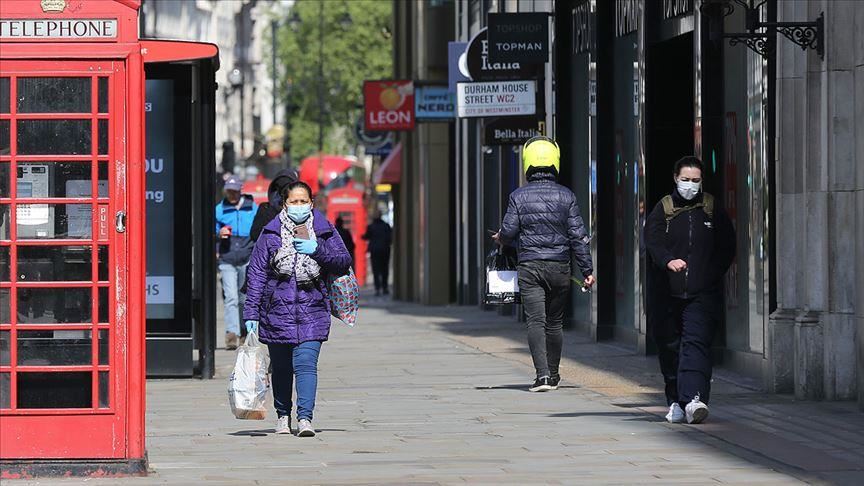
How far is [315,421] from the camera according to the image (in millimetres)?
12328

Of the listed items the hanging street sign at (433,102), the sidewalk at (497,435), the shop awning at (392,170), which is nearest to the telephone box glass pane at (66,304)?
the sidewalk at (497,435)

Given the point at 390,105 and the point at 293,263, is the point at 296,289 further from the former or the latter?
the point at 390,105

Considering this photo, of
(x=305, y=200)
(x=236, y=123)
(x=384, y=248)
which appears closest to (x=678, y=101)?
(x=305, y=200)

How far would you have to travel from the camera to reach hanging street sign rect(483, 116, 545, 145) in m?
22.7

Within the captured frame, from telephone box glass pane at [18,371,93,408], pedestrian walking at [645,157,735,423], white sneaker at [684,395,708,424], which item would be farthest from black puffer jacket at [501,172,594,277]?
telephone box glass pane at [18,371,93,408]

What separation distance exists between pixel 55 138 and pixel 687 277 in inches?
176

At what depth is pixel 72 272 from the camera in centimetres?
920

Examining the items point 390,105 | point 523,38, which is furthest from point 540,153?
point 390,105

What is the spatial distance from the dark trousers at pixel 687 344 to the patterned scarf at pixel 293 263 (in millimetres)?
2348

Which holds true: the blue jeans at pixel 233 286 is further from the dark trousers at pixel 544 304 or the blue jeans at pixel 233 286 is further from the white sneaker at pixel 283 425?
the white sneaker at pixel 283 425

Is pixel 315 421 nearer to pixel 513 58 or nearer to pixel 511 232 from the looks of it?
pixel 511 232

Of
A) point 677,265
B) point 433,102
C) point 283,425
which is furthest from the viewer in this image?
point 433,102

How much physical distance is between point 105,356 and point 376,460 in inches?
65.4

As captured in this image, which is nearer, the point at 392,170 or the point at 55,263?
the point at 55,263
